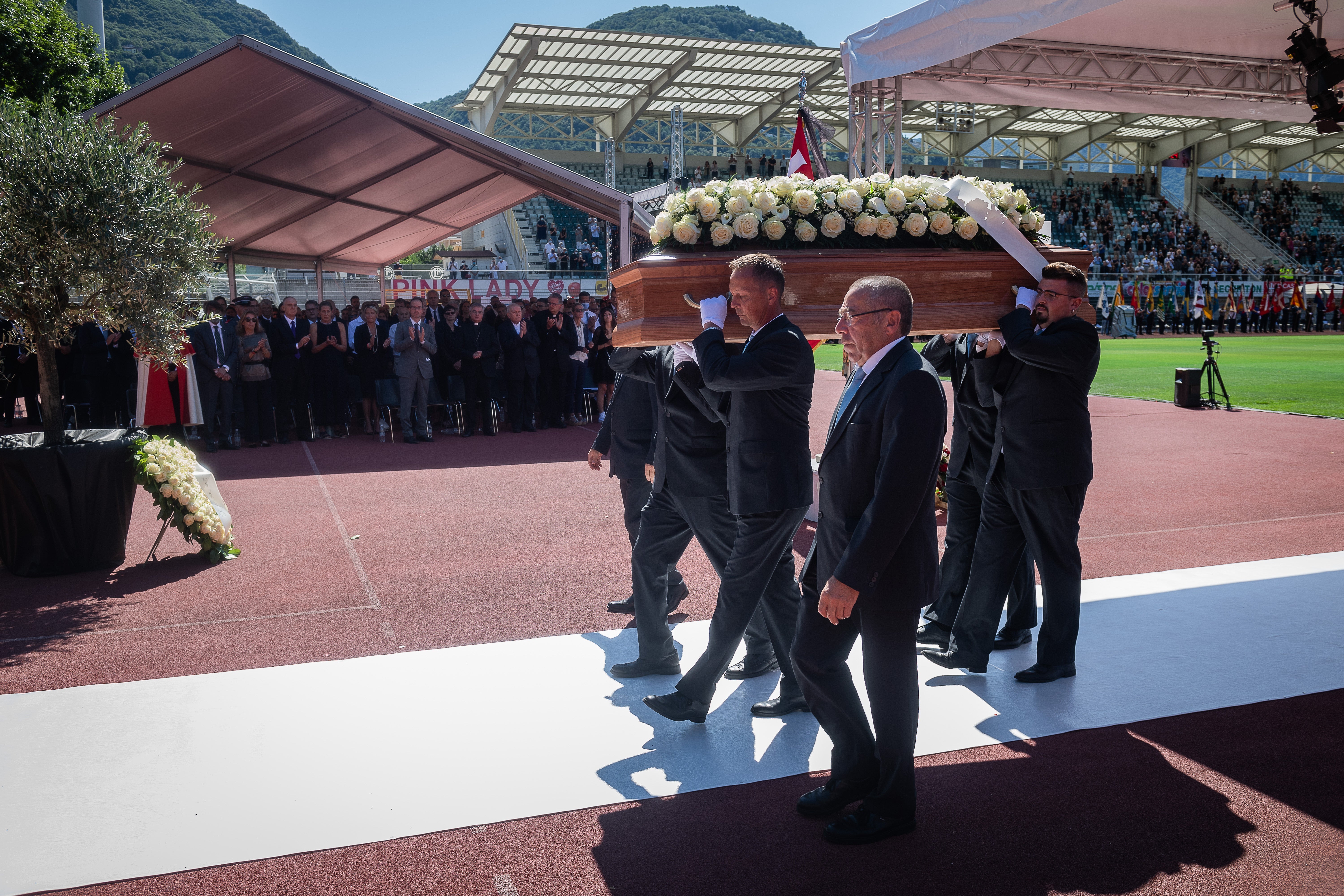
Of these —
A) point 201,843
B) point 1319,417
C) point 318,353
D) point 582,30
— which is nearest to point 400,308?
point 318,353

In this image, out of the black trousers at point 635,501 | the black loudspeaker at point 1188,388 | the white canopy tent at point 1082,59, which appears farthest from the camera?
the black loudspeaker at point 1188,388

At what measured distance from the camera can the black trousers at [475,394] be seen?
13.6 meters

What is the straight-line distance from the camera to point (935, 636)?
4.98m

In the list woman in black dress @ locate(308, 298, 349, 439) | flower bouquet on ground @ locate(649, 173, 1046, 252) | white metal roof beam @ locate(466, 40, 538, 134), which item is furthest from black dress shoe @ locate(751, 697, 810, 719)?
white metal roof beam @ locate(466, 40, 538, 134)

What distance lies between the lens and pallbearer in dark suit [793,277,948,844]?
2.95 metres

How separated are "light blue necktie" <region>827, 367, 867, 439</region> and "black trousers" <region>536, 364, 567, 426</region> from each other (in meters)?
11.4

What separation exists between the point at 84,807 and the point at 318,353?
10.4 metres

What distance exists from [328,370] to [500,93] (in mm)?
26943

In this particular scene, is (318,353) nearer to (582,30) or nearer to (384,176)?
(384,176)

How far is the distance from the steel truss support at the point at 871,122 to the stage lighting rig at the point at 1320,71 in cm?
379

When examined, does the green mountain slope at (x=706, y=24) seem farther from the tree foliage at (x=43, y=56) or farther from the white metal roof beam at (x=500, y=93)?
the tree foliage at (x=43, y=56)

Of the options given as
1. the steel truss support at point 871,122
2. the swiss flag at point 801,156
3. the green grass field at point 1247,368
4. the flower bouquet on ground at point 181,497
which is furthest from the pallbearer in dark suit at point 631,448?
the green grass field at point 1247,368

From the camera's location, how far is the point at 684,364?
402 cm

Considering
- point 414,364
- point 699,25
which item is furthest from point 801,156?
point 699,25
